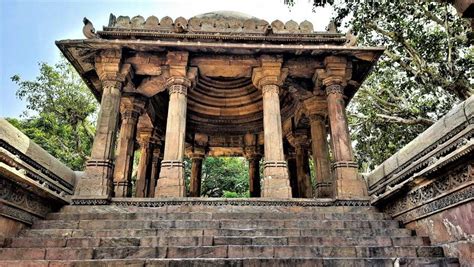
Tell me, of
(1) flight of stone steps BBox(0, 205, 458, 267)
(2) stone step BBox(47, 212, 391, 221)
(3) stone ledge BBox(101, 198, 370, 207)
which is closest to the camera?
(1) flight of stone steps BBox(0, 205, 458, 267)

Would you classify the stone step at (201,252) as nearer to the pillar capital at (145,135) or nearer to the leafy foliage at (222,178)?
the pillar capital at (145,135)

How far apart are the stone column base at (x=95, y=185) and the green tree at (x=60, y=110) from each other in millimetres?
13422

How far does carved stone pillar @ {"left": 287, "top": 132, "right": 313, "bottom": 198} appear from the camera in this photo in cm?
1337

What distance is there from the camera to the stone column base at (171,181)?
7.87 m

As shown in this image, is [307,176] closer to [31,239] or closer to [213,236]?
[213,236]

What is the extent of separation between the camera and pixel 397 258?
4.45 meters

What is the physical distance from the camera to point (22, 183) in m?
5.83

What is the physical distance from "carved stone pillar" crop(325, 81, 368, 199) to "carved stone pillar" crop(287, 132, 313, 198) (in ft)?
14.9

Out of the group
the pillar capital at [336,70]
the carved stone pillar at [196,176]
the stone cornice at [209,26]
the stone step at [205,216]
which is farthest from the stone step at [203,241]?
the carved stone pillar at [196,176]

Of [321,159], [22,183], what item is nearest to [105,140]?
[22,183]

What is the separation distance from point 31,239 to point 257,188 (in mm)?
10298

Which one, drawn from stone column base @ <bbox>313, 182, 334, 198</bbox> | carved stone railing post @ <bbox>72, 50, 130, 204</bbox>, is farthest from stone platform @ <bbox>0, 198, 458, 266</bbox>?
stone column base @ <bbox>313, 182, 334, 198</bbox>

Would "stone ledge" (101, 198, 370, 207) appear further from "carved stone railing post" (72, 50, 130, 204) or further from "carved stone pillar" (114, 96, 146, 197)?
"carved stone pillar" (114, 96, 146, 197)

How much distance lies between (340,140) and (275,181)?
2.16 meters
